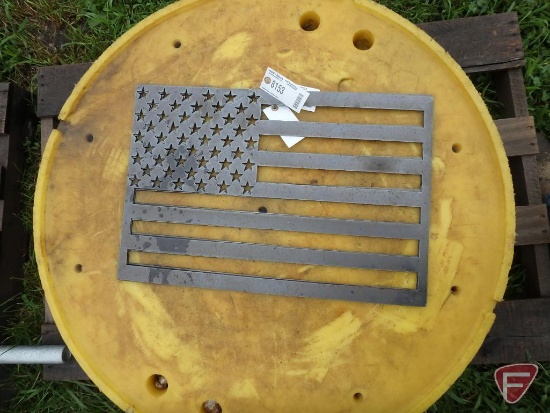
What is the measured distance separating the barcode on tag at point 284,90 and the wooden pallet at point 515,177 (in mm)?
757

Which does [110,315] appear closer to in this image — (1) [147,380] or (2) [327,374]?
(1) [147,380]

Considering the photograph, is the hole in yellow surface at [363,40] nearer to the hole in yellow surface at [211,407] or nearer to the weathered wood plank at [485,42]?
the weathered wood plank at [485,42]

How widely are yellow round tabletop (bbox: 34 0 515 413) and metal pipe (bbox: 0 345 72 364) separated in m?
0.27

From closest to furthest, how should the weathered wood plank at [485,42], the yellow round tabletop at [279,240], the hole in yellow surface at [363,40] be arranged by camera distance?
the yellow round tabletop at [279,240] → the hole in yellow surface at [363,40] → the weathered wood plank at [485,42]

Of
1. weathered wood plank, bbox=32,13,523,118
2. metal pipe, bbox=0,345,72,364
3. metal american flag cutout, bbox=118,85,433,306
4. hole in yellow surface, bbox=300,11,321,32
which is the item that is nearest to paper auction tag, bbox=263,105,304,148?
metal american flag cutout, bbox=118,85,433,306

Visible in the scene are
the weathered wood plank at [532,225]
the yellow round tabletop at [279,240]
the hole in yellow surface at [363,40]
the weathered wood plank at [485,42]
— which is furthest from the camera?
the weathered wood plank at [485,42]

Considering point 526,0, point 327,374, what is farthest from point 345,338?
point 526,0

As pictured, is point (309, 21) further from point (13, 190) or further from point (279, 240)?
point (13, 190)

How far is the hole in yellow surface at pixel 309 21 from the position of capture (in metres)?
1.67

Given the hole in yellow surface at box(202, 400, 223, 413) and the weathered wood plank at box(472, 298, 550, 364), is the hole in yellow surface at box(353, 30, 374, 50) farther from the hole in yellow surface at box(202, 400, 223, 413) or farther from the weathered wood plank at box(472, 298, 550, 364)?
the hole in yellow surface at box(202, 400, 223, 413)

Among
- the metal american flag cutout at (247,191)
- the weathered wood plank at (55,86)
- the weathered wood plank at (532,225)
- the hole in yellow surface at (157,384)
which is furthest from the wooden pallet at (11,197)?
the weathered wood plank at (532,225)

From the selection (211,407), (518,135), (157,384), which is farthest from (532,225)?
(157,384)

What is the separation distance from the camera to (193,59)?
170 cm

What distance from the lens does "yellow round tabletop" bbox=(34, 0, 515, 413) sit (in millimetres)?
1497
